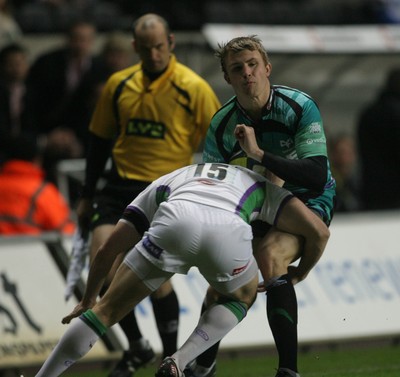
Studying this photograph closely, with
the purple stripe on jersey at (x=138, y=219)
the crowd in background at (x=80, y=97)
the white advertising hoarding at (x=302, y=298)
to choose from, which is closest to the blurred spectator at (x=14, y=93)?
the crowd in background at (x=80, y=97)

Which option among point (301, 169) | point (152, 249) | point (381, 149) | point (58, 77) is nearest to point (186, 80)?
point (301, 169)

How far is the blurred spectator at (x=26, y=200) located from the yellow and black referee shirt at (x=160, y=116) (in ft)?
8.45

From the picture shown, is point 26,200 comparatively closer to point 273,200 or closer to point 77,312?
point 77,312

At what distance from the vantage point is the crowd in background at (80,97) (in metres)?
13.9

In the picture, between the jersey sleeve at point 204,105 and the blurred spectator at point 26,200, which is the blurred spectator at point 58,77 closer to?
the blurred spectator at point 26,200

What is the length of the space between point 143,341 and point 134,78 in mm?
1903

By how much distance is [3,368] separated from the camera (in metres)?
11.1

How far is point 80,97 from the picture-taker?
47.0ft

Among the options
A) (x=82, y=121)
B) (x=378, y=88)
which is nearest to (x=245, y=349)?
(x=82, y=121)

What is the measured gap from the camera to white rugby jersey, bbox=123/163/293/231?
7312 mm

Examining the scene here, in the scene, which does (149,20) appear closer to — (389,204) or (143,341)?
(143,341)

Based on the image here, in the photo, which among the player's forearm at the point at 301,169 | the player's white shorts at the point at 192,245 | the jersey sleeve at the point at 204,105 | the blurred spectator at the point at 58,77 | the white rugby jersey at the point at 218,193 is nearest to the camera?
the player's white shorts at the point at 192,245

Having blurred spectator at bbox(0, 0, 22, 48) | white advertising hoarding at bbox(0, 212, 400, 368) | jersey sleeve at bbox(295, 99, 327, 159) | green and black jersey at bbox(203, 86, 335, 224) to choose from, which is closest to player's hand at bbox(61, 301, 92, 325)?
green and black jersey at bbox(203, 86, 335, 224)

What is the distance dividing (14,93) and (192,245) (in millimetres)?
7152
